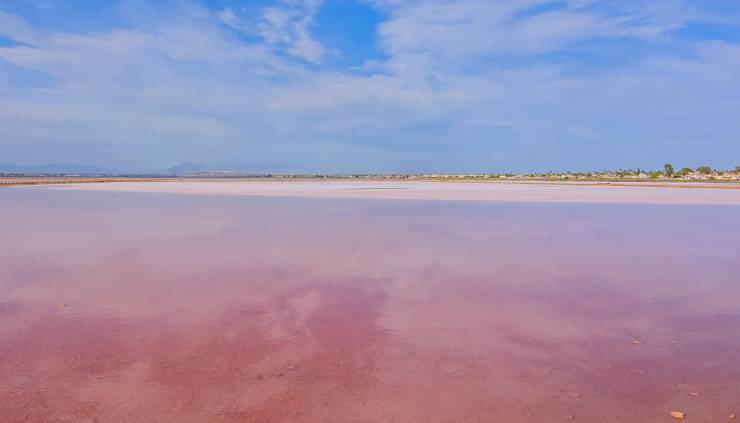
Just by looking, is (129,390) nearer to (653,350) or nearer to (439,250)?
(653,350)

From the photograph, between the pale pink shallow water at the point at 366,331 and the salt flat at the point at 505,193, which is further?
the salt flat at the point at 505,193

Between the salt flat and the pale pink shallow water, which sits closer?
the pale pink shallow water

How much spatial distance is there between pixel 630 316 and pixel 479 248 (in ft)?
15.9

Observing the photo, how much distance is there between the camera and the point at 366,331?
521 cm

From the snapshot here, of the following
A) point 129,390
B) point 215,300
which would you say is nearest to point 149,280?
point 215,300

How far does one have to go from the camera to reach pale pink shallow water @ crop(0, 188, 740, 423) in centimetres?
368

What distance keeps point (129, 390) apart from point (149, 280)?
12.6 feet

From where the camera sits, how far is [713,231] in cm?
1377

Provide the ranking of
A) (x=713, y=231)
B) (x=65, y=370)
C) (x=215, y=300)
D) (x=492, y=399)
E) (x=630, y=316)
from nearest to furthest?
(x=492, y=399), (x=65, y=370), (x=630, y=316), (x=215, y=300), (x=713, y=231)

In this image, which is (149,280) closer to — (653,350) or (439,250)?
(439,250)

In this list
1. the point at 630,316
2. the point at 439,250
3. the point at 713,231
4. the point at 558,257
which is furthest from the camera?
the point at 713,231

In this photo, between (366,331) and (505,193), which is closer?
(366,331)

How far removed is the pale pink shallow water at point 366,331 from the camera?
3684mm

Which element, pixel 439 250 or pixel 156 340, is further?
pixel 439 250
